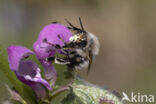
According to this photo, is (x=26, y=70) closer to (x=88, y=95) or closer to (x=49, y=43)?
(x=49, y=43)

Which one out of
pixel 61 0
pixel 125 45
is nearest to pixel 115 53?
pixel 125 45

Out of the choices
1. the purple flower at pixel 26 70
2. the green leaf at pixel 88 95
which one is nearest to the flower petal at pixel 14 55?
the purple flower at pixel 26 70

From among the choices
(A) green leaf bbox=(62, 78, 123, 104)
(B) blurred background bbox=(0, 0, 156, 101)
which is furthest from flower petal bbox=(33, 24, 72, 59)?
(B) blurred background bbox=(0, 0, 156, 101)

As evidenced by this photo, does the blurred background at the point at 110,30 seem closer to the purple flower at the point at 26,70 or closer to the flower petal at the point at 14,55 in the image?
the purple flower at the point at 26,70

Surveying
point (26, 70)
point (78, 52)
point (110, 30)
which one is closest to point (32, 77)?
point (26, 70)

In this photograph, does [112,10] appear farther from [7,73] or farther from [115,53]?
[7,73]
